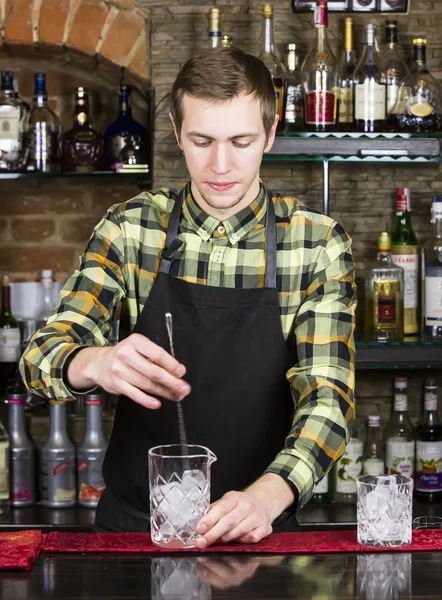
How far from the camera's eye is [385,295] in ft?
8.80

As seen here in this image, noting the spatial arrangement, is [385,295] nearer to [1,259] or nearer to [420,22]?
[420,22]

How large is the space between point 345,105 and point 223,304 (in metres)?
1.10

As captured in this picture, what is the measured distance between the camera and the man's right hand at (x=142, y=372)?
130cm

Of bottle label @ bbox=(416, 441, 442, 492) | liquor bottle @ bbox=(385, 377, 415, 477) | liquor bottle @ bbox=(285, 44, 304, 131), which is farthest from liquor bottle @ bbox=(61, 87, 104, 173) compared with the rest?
bottle label @ bbox=(416, 441, 442, 492)

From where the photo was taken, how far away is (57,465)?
269 centimetres

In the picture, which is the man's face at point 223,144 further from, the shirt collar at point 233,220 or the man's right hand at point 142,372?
the man's right hand at point 142,372

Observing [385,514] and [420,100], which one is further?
[420,100]

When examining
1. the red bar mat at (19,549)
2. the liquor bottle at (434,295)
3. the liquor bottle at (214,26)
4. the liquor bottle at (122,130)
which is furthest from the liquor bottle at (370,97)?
the red bar mat at (19,549)

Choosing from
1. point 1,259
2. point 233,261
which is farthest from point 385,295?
point 1,259

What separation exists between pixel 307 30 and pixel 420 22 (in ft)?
1.06

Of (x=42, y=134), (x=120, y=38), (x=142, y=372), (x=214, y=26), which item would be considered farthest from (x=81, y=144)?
(x=142, y=372)

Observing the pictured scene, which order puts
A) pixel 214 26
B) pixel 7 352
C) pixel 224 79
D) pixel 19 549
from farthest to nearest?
pixel 7 352
pixel 214 26
pixel 224 79
pixel 19 549

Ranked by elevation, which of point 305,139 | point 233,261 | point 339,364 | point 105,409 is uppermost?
point 305,139

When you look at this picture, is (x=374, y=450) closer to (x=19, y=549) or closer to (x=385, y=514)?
(x=385, y=514)
